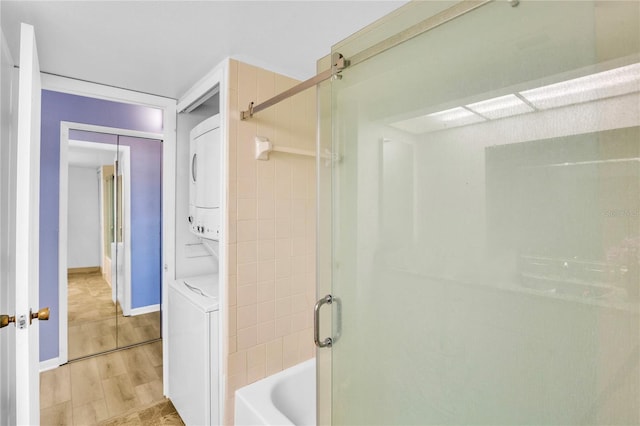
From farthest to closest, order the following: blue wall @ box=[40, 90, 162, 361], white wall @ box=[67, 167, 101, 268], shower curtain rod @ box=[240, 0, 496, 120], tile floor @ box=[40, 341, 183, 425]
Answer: white wall @ box=[67, 167, 101, 268] → blue wall @ box=[40, 90, 162, 361] → tile floor @ box=[40, 341, 183, 425] → shower curtain rod @ box=[240, 0, 496, 120]

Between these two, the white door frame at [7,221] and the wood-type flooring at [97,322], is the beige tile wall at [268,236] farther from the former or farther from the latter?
the wood-type flooring at [97,322]

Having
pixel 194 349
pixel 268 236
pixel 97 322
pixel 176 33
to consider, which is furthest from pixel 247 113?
pixel 97 322

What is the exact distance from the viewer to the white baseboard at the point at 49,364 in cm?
243

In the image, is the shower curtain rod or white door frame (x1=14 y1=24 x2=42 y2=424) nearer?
the shower curtain rod

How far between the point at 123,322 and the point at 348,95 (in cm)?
306

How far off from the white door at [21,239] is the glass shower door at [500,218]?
119cm

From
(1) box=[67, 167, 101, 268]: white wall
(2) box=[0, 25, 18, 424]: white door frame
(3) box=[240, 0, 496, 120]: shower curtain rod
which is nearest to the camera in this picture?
(3) box=[240, 0, 496, 120]: shower curtain rod

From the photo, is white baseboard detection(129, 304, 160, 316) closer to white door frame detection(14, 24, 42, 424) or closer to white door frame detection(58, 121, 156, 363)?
white door frame detection(58, 121, 156, 363)

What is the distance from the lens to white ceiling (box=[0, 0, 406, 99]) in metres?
1.27

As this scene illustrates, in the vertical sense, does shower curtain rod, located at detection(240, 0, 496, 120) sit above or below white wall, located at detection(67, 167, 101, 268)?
above

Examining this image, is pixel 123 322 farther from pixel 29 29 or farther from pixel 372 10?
pixel 372 10

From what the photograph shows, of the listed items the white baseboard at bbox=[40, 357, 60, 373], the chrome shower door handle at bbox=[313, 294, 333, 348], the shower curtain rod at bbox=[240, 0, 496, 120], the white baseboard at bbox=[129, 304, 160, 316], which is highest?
the shower curtain rod at bbox=[240, 0, 496, 120]

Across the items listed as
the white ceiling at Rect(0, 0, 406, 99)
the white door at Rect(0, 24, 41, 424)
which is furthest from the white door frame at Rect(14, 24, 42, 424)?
the white ceiling at Rect(0, 0, 406, 99)

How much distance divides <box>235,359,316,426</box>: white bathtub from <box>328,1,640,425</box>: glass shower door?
2.11ft
